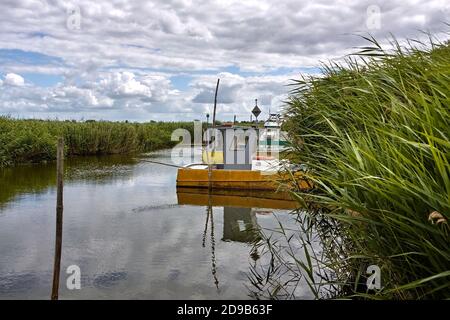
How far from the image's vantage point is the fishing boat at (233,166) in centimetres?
1455

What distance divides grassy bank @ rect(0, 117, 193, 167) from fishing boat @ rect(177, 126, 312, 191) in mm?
9566

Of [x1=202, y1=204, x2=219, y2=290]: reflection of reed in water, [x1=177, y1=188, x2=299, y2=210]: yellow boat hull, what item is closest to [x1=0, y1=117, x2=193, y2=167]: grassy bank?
[x1=177, y1=188, x2=299, y2=210]: yellow boat hull

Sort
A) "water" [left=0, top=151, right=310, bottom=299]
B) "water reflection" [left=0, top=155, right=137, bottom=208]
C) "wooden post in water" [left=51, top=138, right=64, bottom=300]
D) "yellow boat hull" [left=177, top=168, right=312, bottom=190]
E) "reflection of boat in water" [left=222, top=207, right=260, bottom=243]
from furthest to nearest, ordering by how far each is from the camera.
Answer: "yellow boat hull" [left=177, top=168, right=312, bottom=190]
"water reflection" [left=0, top=155, right=137, bottom=208]
"reflection of boat in water" [left=222, top=207, right=260, bottom=243]
"water" [left=0, top=151, right=310, bottom=299]
"wooden post in water" [left=51, top=138, right=64, bottom=300]

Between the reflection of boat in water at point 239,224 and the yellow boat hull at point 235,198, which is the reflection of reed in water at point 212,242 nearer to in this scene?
the reflection of boat in water at point 239,224

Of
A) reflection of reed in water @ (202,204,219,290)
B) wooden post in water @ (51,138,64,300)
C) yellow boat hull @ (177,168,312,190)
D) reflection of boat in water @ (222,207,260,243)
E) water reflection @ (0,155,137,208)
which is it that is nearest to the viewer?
wooden post in water @ (51,138,64,300)

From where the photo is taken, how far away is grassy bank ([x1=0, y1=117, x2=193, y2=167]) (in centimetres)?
2095

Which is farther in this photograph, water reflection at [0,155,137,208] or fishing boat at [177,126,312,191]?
fishing boat at [177,126,312,191]

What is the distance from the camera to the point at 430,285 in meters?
2.25

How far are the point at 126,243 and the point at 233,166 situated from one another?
762 cm

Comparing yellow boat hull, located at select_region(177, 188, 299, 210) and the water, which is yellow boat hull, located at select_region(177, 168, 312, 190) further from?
the water

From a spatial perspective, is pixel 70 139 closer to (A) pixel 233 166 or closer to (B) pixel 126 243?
(A) pixel 233 166

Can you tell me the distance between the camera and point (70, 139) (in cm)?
2698

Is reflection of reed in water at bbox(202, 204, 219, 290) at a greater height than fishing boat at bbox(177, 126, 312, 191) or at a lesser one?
lesser
